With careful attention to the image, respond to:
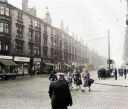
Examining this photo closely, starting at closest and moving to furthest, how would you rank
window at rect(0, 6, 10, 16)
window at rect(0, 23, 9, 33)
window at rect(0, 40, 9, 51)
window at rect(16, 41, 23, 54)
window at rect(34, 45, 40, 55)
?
window at rect(0, 40, 9, 51) < window at rect(0, 23, 9, 33) < window at rect(0, 6, 10, 16) < window at rect(16, 41, 23, 54) < window at rect(34, 45, 40, 55)

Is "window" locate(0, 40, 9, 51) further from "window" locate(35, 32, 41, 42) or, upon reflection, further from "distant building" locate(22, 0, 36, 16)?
"distant building" locate(22, 0, 36, 16)

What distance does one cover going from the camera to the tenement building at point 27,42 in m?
50.8

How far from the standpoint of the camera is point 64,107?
8797 millimetres

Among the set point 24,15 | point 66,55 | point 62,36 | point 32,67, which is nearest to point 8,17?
point 24,15

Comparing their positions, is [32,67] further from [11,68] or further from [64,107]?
[64,107]

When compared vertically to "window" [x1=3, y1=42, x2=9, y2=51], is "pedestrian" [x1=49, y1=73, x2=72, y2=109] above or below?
below

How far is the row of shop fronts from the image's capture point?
5009 centimetres

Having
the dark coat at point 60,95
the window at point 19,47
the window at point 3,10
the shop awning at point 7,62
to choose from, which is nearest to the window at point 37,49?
the window at point 19,47

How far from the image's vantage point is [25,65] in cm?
5819

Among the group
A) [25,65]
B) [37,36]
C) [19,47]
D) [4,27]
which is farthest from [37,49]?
[4,27]

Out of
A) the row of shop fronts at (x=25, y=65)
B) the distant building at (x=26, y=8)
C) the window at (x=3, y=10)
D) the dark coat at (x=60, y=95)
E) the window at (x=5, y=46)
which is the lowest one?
the dark coat at (x=60, y=95)

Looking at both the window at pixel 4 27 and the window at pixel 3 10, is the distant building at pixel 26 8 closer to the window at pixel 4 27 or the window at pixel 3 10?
the window at pixel 3 10

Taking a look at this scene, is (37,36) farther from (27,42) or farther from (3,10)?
(3,10)

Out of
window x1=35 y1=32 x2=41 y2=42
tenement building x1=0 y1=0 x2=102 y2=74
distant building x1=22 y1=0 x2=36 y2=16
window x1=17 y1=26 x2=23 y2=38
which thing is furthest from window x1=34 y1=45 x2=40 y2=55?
distant building x1=22 y1=0 x2=36 y2=16
